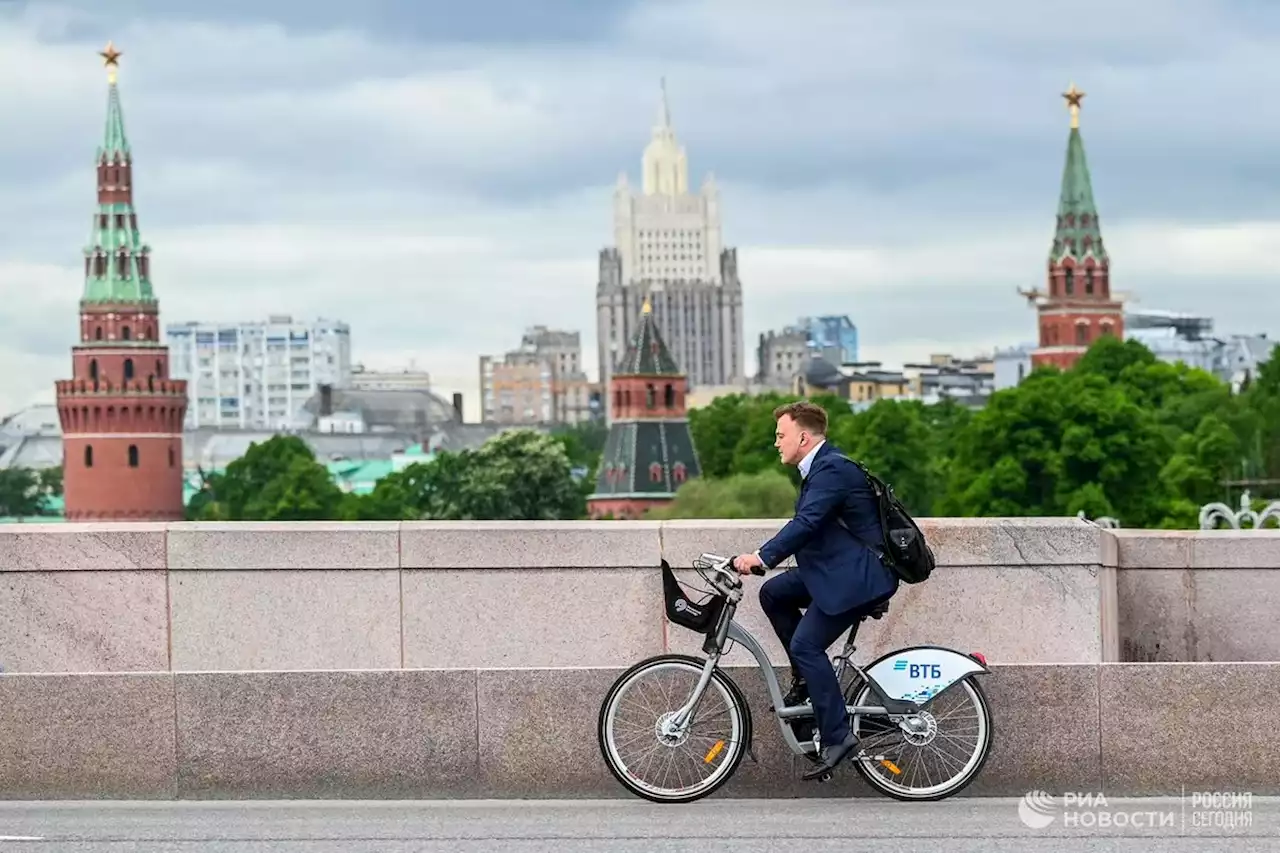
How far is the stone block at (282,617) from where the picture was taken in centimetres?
1845

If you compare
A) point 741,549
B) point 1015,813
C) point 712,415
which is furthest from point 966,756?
point 712,415

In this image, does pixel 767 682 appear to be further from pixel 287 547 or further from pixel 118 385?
pixel 118 385

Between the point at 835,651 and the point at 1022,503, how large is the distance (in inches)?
3123

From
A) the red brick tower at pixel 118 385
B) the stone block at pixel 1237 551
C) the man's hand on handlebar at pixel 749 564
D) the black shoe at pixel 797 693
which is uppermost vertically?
the red brick tower at pixel 118 385

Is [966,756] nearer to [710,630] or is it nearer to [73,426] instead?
[710,630]

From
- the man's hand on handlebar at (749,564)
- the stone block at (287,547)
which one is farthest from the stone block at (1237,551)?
the man's hand on handlebar at (749,564)

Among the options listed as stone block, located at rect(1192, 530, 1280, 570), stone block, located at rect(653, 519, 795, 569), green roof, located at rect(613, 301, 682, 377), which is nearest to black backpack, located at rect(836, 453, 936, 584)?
stone block, located at rect(653, 519, 795, 569)

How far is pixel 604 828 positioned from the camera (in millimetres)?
14547

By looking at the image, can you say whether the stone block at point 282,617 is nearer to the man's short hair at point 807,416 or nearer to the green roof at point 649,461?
the man's short hair at point 807,416

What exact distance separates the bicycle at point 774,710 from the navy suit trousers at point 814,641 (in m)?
0.14

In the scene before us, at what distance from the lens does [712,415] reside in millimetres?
178750

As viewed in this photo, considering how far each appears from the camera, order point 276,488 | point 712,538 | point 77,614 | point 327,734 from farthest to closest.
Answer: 1. point 276,488
2. point 77,614
3. point 712,538
4. point 327,734

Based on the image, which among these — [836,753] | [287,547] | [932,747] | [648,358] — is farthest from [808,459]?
[648,358]

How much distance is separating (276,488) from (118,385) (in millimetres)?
18296
